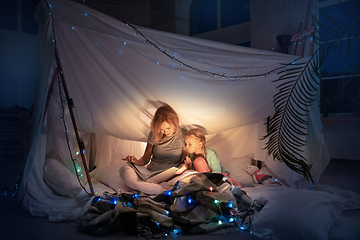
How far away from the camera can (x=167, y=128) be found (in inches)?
108

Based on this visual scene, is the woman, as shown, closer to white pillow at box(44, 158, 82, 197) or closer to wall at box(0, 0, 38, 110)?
white pillow at box(44, 158, 82, 197)

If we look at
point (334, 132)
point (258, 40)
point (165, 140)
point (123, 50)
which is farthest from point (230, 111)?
point (334, 132)

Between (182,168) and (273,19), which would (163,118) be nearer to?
(182,168)

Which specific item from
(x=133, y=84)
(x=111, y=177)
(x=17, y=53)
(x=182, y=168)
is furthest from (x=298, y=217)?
(x=17, y=53)

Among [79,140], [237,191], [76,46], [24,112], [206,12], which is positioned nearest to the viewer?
[237,191]

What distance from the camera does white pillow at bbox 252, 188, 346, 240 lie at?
61.2 inches

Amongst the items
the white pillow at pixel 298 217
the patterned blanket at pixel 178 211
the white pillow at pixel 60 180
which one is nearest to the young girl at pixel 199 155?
the patterned blanket at pixel 178 211

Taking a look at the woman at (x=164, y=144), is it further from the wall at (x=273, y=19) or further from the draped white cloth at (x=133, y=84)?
the wall at (x=273, y=19)

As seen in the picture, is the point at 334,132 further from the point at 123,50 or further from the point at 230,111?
the point at 123,50

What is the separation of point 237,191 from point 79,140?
127 centimetres

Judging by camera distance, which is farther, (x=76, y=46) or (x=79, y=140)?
(x=76, y=46)

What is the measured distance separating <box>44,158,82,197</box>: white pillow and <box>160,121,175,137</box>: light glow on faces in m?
0.90

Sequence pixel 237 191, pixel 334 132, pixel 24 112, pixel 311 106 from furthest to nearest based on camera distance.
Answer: pixel 24 112 → pixel 334 132 → pixel 311 106 → pixel 237 191

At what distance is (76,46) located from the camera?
237 cm
